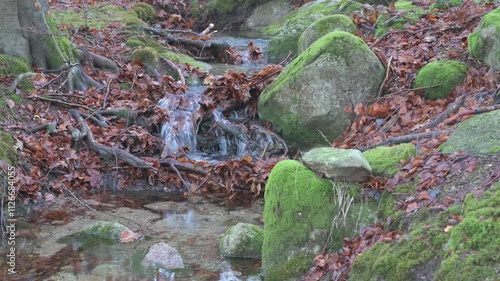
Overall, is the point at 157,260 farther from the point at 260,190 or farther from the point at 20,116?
the point at 20,116

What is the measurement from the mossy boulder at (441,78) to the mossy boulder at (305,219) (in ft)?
10.3

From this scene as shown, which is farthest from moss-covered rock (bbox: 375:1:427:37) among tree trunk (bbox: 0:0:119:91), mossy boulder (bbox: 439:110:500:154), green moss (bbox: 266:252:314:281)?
green moss (bbox: 266:252:314:281)

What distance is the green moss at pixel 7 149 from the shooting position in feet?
25.4

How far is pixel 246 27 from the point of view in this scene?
18984mm

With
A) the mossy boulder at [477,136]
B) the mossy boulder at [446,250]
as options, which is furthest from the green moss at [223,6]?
the mossy boulder at [446,250]

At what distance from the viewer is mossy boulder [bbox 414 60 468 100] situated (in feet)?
26.7

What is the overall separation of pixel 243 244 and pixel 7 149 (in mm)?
3458

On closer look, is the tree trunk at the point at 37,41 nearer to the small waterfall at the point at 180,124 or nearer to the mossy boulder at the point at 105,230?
the small waterfall at the point at 180,124

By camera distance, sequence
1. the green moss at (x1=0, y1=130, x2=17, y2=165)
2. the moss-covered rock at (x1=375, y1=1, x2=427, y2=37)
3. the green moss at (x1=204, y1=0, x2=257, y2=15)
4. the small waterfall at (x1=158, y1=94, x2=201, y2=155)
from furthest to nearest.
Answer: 1. the green moss at (x1=204, y1=0, x2=257, y2=15)
2. the moss-covered rock at (x1=375, y1=1, x2=427, y2=37)
3. the small waterfall at (x1=158, y1=94, x2=201, y2=155)
4. the green moss at (x1=0, y1=130, x2=17, y2=165)

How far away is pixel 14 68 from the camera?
9695mm

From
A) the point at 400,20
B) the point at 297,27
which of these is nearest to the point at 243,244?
Result: the point at 400,20

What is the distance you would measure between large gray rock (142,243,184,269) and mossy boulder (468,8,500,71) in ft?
13.6

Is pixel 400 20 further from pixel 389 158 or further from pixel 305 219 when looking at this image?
pixel 305 219

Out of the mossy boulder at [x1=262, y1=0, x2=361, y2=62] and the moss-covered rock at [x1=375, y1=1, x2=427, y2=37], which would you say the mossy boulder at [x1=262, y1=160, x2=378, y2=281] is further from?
the mossy boulder at [x1=262, y1=0, x2=361, y2=62]
